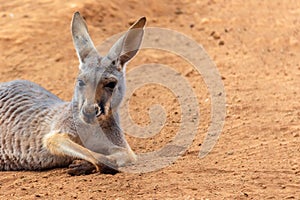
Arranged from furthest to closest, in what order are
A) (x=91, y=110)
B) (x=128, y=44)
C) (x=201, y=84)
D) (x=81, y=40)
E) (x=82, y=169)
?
(x=201, y=84), (x=81, y=40), (x=128, y=44), (x=82, y=169), (x=91, y=110)

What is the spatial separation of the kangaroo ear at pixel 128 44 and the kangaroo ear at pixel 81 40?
0.24 metres

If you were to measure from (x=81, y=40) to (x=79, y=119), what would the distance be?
84 centimetres

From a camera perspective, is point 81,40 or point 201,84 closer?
point 81,40

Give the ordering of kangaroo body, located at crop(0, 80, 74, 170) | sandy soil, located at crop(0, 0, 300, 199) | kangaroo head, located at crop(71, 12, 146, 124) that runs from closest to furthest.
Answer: sandy soil, located at crop(0, 0, 300, 199) < kangaroo head, located at crop(71, 12, 146, 124) < kangaroo body, located at crop(0, 80, 74, 170)

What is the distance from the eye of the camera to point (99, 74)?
5906 millimetres

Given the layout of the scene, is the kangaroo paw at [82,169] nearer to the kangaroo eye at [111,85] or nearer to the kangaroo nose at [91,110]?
the kangaroo nose at [91,110]

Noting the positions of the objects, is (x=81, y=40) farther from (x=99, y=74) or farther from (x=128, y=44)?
(x=99, y=74)

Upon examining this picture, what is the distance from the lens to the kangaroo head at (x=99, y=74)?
5746 millimetres

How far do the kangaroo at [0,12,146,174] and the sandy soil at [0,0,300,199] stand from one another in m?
0.20

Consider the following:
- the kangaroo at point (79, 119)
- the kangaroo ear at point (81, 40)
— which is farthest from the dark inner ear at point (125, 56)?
the kangaroo ear at point (81, 40)

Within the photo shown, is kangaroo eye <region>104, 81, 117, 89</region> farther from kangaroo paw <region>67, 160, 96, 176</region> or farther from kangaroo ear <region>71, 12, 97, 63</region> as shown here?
kangaroo paw <region>67, 160, 96, 176</region>

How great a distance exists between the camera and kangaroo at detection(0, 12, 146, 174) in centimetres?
584

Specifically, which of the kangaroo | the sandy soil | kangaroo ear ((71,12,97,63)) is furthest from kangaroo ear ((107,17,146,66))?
the sandy soil

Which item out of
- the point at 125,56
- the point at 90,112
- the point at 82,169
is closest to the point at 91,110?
the point at 90,112
